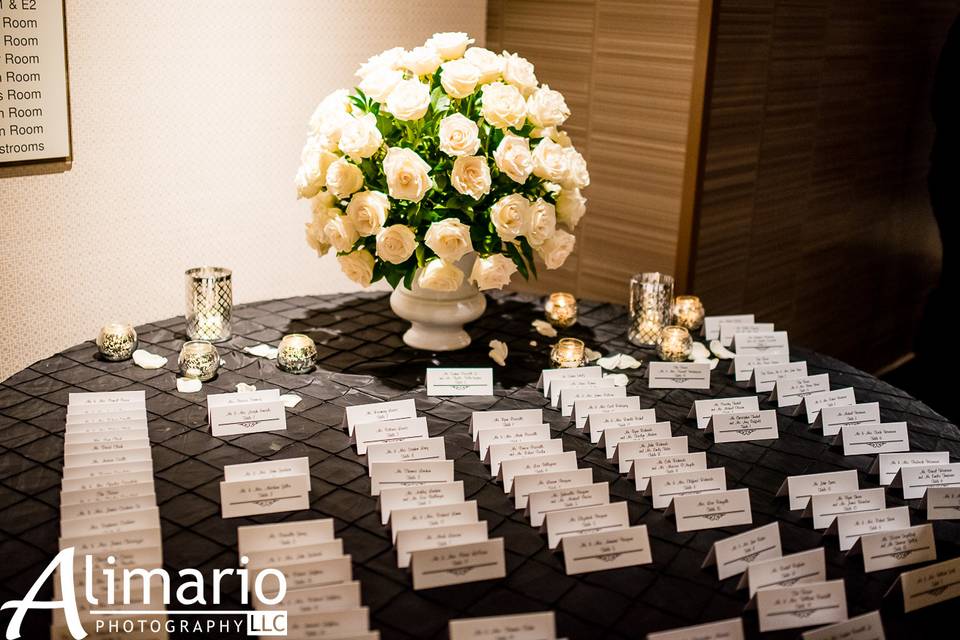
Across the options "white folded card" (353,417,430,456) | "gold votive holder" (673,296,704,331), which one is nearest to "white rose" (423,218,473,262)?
"white folded card" (353,417,430,456)

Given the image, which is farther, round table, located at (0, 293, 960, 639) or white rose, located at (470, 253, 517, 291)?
white rose, located at (470, 253, 517, 291)

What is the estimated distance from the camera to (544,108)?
1.84 meters

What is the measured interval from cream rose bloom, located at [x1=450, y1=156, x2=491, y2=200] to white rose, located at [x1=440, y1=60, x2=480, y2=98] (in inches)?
5.3

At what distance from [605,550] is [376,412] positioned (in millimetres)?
535

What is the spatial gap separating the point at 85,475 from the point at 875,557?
3.72 ft

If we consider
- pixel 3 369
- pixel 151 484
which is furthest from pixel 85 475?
pixel 3 369

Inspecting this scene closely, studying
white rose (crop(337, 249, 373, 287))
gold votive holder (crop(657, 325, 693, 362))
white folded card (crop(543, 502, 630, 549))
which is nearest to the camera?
white folded card (crop(543, 502, 630, 549))

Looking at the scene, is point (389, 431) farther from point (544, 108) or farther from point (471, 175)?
point (544, 108)

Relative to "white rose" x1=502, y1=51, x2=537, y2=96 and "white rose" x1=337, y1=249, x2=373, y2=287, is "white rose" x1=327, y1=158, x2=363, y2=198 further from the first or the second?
"white rose" x1=502, y1=51, x2=537, y2=96

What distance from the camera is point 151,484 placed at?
1.36m

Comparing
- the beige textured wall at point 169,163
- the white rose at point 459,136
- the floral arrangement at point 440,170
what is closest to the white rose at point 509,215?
the floral arrangement at point 440,170

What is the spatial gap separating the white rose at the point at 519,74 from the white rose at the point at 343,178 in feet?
1.16

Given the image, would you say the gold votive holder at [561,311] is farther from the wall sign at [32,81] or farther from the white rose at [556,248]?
the wall sign at [32,81]

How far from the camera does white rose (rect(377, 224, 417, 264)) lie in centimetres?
179
